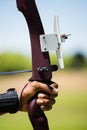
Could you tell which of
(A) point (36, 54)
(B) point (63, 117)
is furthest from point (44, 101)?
(B) point (63, 117)

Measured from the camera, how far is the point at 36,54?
7.37 feet

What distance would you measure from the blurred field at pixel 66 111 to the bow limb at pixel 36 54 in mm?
3302

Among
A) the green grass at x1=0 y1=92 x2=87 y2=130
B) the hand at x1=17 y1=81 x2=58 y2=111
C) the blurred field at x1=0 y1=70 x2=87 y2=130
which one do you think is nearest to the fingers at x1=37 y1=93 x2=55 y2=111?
the hand at x1=17 y1=81 x2=58 y2=111

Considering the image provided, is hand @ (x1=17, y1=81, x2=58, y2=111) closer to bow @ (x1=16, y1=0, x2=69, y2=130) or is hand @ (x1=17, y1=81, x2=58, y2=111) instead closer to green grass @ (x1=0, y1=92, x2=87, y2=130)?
bow @ (x1=16, y1=0, x2=69, y2=130)

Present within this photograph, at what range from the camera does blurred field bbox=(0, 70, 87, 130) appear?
8.30 meters

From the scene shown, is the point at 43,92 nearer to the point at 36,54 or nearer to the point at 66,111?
the point at 36,54

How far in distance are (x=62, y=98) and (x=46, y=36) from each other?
9.99 m

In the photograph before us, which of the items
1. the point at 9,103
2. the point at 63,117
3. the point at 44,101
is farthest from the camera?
the point at 63,117

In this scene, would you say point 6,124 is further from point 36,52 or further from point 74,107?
point 36,52

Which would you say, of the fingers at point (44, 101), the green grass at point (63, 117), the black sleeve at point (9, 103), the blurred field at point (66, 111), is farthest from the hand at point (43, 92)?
the green grass at point (63, 117)

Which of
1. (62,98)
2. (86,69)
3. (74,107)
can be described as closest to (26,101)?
(74,107)

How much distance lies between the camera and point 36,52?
2236 mm

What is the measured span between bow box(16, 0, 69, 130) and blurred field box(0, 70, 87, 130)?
3.30 m

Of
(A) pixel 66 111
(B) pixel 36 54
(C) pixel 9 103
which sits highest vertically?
(B) pixel 36 54
